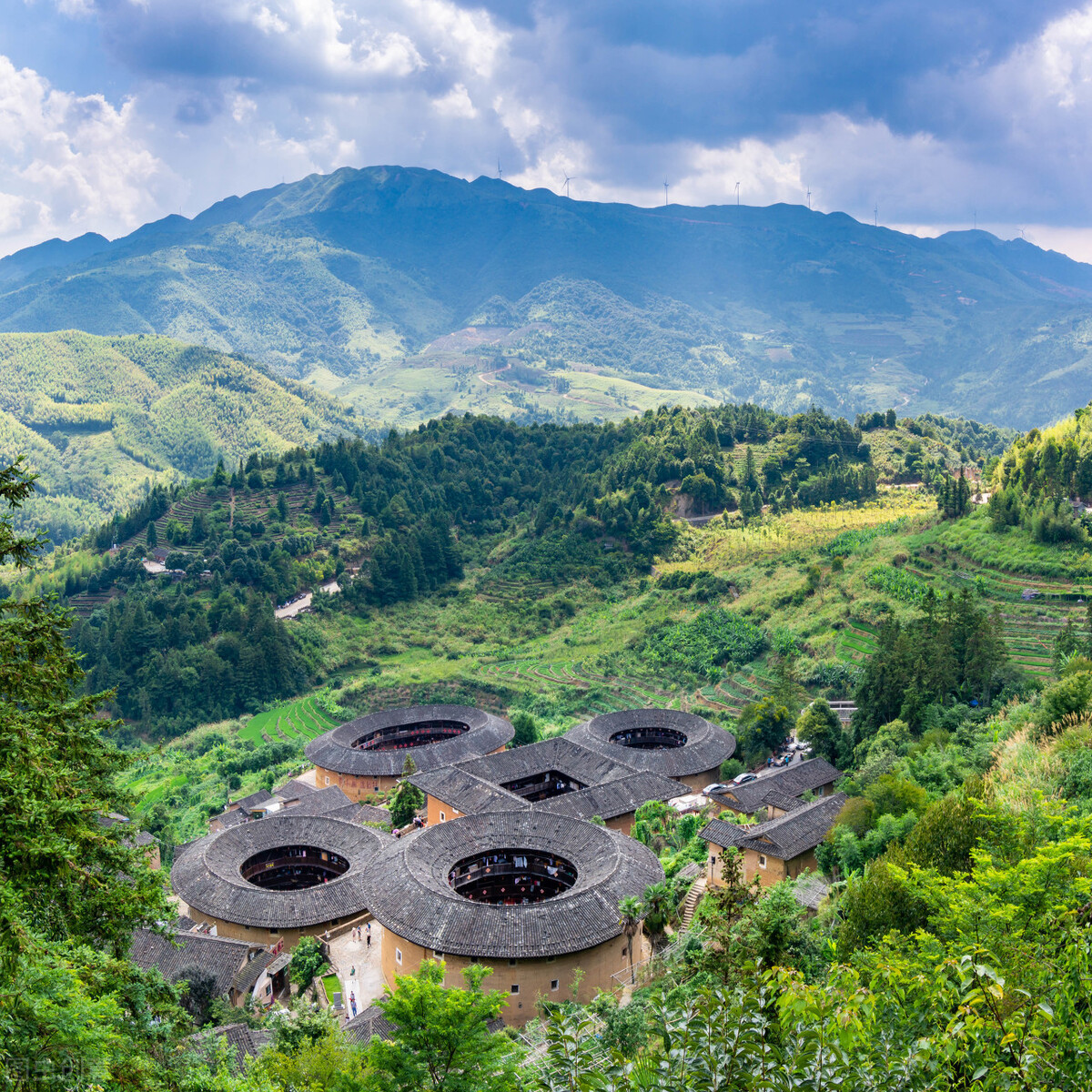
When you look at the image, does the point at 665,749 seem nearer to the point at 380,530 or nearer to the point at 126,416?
the point at 380,530

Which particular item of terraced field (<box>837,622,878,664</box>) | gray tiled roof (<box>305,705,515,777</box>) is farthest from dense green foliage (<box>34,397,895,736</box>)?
gray tiled roof (<box>305,705,515,777</box>)

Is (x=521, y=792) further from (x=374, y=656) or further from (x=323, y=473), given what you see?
(x=323, y=473)

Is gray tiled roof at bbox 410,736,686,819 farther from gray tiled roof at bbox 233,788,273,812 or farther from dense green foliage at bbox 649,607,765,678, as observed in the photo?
dense green foliage at bbox 649,607,765,678

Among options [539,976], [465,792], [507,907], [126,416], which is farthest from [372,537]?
[126,416]

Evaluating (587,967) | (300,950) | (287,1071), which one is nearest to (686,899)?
(587,967)

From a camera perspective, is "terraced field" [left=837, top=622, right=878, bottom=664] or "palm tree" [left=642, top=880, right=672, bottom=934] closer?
"palm tree" [left=642, top=880, right=672, bottom=934]

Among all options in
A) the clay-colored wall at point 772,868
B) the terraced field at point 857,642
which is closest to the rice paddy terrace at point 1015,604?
the terraced field at point 857,642

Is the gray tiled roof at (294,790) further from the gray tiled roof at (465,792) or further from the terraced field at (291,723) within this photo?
the terraced field at (291,723)
